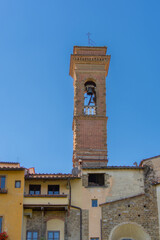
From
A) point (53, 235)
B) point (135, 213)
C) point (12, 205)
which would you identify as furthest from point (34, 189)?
point (135, 213)

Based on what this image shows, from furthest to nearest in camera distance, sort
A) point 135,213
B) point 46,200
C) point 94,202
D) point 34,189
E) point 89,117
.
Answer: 1. point 89,117
2. point 34,189
3. point 94,202
4. point 135,213
5. point 46,200

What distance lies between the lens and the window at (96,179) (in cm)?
3903

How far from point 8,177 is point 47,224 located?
194 inches

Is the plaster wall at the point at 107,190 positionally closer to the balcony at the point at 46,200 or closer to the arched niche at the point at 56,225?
the balcony at the point at 46,200

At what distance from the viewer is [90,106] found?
48.7 meters

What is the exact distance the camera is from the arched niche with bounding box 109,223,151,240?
36875 millimetres

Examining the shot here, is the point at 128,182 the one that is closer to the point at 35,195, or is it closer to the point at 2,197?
the point at 35,195

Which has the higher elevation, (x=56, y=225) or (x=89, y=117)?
(x=89, y=117)

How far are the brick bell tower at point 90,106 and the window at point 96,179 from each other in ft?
11.4

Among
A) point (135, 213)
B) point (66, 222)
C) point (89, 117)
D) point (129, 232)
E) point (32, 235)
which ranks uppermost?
point (89, 117)

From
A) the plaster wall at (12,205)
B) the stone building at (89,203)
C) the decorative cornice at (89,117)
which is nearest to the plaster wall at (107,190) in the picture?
the stone building at (89,203)

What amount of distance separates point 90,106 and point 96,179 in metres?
11.2

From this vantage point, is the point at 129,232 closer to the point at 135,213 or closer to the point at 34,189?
the point at 135,213

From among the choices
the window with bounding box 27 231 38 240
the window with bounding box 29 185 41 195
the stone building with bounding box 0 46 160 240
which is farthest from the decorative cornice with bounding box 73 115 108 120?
the window with bounding box 27 231 38 240
